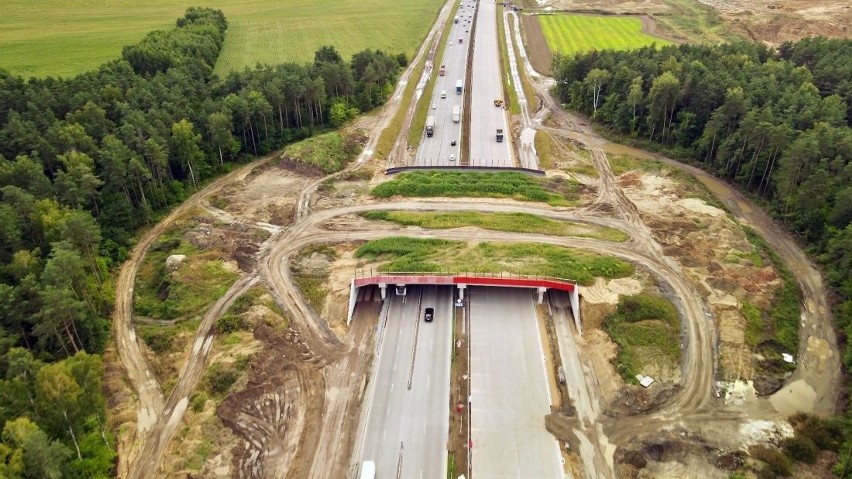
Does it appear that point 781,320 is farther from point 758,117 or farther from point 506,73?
point 506,73

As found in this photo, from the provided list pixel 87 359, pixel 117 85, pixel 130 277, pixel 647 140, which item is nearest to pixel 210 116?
pixel 117 85

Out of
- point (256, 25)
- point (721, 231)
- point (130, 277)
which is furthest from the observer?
point (256, 25)

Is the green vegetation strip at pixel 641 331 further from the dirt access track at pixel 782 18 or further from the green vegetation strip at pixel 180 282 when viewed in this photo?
the dirt access track at pixel 782 18

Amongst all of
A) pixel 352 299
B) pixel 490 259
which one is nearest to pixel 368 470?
pixel 352 299

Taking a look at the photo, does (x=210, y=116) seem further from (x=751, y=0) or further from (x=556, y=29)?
(x=751, y=0)

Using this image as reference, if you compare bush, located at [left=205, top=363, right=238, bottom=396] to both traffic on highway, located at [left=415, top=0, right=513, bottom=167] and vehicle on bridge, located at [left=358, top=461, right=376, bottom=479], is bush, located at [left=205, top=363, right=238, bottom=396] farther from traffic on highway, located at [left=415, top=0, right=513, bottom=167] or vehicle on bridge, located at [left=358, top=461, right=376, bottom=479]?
traffic on highway, located at [left=415, top=0, right=513, bottom=167]

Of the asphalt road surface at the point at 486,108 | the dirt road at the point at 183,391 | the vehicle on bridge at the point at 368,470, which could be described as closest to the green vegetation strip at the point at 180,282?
the dirt road at the point at 183,391
